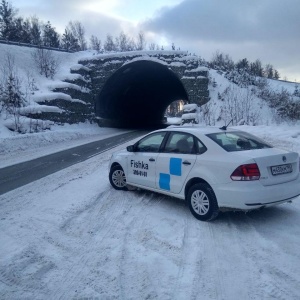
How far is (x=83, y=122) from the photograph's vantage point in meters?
25.4

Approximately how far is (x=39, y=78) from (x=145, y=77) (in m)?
10.9

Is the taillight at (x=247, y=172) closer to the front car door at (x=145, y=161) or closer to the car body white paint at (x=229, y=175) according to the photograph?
the car body white paint at (x=229, y=175)

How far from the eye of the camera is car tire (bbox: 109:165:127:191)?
25.0 ft

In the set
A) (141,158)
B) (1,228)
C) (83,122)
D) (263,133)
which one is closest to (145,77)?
(83,122)

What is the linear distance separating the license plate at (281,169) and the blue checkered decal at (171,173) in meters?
1.63

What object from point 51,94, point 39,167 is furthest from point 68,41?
point 39,167

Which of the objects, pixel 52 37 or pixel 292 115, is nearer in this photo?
pixel 292 115

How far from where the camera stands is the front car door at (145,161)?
261 inches

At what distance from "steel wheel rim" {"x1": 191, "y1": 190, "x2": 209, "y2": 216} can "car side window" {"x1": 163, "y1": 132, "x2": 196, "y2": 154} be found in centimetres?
78

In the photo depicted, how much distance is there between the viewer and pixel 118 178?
7.68 m

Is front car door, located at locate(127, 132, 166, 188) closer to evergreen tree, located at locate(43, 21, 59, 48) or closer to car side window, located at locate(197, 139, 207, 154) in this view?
car side window, located at locate(197, 139, 207, 154)

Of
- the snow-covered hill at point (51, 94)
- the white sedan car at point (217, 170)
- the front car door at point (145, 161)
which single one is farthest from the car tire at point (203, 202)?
the snow-covered hill at point (51, 94)

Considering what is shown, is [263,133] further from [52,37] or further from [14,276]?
[52,37]

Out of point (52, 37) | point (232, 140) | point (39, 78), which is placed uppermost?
point (52, 37)
